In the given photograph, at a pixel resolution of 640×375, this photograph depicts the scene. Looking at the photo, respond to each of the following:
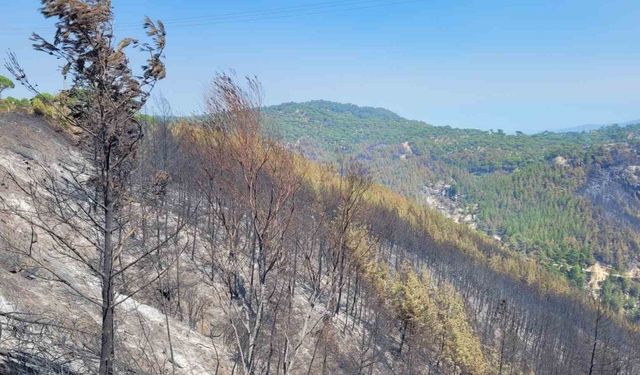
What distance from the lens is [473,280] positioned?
83.9 m

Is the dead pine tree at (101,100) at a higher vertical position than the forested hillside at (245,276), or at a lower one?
higher

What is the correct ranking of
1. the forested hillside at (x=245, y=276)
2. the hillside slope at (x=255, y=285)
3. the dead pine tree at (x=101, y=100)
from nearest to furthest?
the dead pine tree at (x=101, y=100)
the forested hillside at (x=245, y=276)
the hillside slope at (x=255, y=285)

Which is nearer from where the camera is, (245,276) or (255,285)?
(245,276)

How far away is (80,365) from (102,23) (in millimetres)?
6988

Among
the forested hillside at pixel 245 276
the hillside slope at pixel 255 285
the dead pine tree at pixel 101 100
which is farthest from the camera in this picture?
the hillside slope at pixel 255 285

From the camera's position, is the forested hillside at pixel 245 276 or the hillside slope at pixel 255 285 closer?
the forested hillside at pixel 245 276

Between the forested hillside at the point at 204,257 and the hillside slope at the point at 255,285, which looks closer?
the forested hillside at the point at 204,257

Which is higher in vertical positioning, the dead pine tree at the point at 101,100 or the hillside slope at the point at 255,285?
the dead pine tree at the point at 101,100

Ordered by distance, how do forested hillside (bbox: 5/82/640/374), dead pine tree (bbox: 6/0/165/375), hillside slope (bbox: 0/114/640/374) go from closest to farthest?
dead pine tree (bbox: 6/0/165/375), forested hillside (bbox: 5/82/640/374), hillside slope (bbox: 0/114/640/374)

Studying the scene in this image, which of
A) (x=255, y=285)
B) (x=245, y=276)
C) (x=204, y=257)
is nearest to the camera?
(x=245, y=276)

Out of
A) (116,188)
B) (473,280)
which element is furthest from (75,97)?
(473,280)

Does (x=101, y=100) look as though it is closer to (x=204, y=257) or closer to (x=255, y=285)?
(x=255, y=285)

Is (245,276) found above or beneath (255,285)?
above

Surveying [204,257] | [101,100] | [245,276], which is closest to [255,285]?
[245,276]
